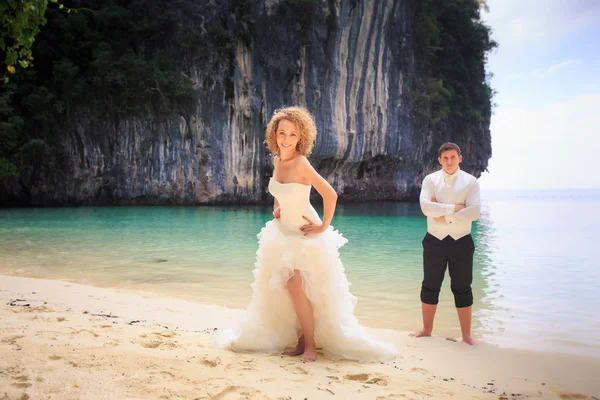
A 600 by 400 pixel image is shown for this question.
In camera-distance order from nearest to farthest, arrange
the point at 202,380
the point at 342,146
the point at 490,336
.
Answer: the point at 202,380
the point at 490,336
the point at 342,146

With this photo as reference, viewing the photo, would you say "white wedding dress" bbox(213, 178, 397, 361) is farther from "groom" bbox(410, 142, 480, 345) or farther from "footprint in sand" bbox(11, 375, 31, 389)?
"footprint in sand" bbox(11, 375, 31, 389)

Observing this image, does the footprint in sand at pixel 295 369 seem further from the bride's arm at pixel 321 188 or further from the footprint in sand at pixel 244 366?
the bride's arm at pixel 321 188

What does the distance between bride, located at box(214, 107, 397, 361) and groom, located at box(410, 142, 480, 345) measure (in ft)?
2.69

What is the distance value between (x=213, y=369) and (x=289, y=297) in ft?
2.39

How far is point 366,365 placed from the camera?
2.90 metres

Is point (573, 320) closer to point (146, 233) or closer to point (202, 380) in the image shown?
point (202, 380)

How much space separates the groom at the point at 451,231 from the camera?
3559 millimetres

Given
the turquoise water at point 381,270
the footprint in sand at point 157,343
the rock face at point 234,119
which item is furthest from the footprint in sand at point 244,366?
the rock face at point 234,119

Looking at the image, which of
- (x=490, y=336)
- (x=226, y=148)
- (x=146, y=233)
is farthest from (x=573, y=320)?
(x=226, y=148)

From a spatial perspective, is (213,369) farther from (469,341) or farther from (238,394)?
(469,341)

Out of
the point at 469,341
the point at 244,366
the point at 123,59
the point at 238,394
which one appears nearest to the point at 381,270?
the point at 469,341

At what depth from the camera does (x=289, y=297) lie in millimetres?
3150

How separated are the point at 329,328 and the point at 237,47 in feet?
80.7

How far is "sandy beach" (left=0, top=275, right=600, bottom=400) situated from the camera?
2.25 meters
